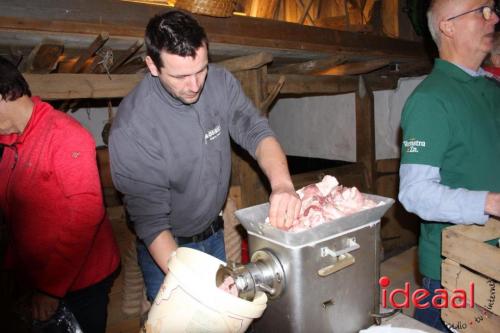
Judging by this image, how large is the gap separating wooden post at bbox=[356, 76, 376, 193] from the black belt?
4351mm

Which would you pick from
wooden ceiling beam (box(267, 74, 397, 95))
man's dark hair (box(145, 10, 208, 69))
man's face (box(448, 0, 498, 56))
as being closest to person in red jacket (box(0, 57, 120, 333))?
man's dark hair (box(145, 10, 208, 69))

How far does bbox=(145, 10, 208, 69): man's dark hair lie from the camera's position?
6.13 feet

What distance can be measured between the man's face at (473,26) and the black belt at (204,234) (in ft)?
6.30

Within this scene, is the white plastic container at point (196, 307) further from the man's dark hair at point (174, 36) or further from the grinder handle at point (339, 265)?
the man's dark hair at point (174, 36)

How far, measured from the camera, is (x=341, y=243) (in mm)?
1398

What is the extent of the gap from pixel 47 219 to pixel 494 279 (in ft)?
7.69

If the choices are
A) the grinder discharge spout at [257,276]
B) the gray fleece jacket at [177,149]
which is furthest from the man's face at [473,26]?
the grinder discharge spout at [257,276]

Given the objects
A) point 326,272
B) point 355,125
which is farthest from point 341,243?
point 355,125

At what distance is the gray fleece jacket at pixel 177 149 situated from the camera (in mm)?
2076

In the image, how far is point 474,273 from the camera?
1772 millimetres

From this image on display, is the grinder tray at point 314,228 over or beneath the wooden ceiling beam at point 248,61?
beneath

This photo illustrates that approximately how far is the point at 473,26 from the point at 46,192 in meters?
2.61

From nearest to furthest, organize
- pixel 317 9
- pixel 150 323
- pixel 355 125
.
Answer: pixel 150 323, pixel 317 9, pixel 355 125

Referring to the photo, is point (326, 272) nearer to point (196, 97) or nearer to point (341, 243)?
point (341, 243)
